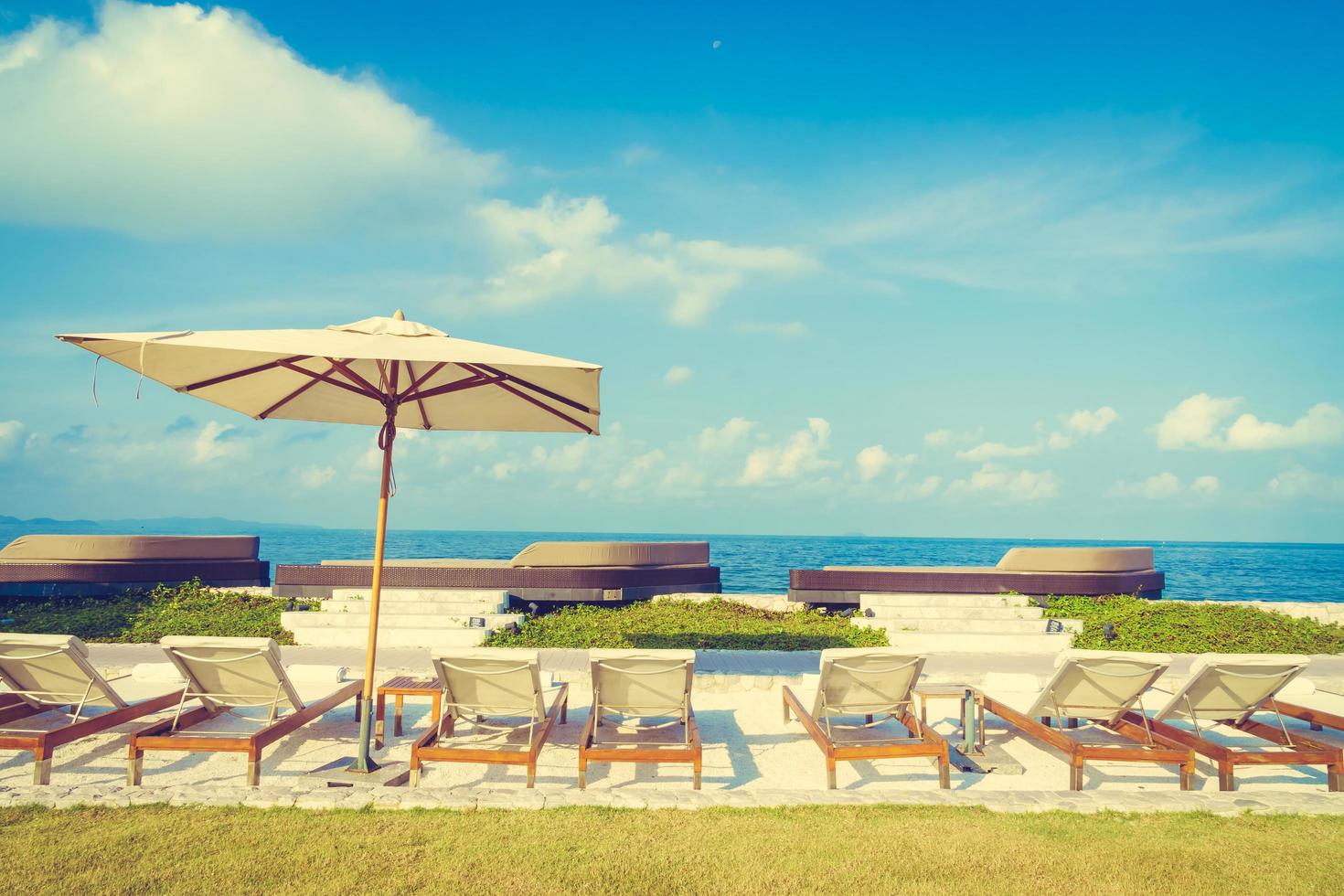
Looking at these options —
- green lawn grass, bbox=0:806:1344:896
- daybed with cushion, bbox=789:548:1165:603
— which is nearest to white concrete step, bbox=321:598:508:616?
daybed with cushion, bbox=789:548:1165:603

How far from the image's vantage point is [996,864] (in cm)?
346

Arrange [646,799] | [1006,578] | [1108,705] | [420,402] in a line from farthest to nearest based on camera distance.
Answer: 1. [1006,578]
2. [420,402]
3. [1108,705]
4. [646,799]

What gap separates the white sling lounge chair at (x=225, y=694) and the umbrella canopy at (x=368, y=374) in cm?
180

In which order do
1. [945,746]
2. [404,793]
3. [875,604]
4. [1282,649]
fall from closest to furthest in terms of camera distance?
1. [404,793]
2. [945,746]
3. [1282,649]
4. [875,604]

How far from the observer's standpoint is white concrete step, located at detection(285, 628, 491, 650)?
9562mm

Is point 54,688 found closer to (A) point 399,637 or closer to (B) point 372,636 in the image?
(B) point 372,636

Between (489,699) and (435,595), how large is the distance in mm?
6091

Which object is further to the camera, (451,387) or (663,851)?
(451,387)

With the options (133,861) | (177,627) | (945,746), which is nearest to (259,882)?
(133,861)

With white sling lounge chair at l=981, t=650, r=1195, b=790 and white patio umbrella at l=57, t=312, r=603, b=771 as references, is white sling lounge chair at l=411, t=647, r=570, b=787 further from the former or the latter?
white sling lounge chair at l=981, t=650, r=1195, b=790

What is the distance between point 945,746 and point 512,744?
2821mm

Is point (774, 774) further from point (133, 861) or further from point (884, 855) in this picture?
point (133, 861)

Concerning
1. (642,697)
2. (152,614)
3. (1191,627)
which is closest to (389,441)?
(642,697)

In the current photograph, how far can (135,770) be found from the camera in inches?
180
